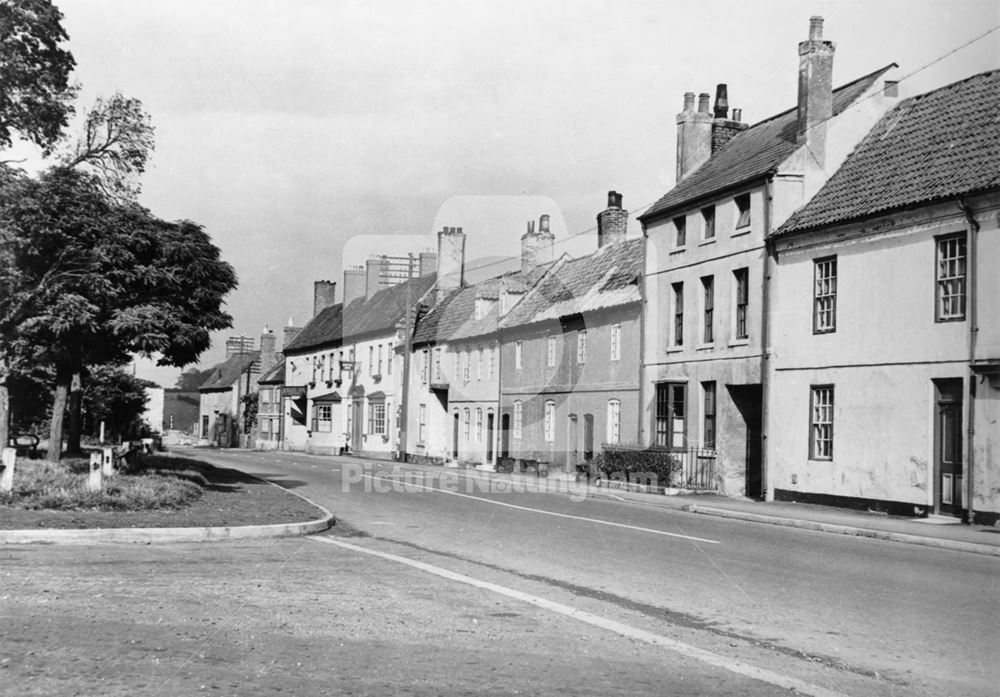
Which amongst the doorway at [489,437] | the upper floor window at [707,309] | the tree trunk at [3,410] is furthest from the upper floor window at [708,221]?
the tree trunk at [3,410]

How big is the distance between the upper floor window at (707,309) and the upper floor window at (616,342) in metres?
5.44

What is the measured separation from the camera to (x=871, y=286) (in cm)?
2400

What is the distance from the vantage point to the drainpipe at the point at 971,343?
20.7 metres

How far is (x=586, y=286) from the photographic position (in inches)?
1635

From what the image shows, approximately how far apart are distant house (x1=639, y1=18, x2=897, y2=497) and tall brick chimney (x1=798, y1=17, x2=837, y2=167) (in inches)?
1.1

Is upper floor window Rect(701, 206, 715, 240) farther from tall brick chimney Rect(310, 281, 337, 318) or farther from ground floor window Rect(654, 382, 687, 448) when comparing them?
tall brick chimney Rect(310, 281, 337, 318)

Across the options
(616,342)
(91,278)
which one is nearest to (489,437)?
(616,342)

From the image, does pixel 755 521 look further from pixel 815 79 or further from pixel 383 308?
pixel 383 308

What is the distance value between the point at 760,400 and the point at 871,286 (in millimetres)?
6787

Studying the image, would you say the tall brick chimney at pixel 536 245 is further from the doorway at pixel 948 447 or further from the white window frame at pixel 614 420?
the doorway at pixel 948 447

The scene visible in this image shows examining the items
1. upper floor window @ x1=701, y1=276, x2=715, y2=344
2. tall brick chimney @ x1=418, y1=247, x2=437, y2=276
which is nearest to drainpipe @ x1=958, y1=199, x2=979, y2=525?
upper floor window @ x1=701, y1=276, x2=715, y2=344

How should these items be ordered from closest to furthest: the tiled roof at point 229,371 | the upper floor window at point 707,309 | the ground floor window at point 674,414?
the upper floor window at point 707,309
the ground floor window at point 674,414
the tiled roof at point 229,371

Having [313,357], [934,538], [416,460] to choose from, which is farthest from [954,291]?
[313,357]

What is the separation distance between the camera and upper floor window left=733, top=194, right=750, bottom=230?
96.3 ft
